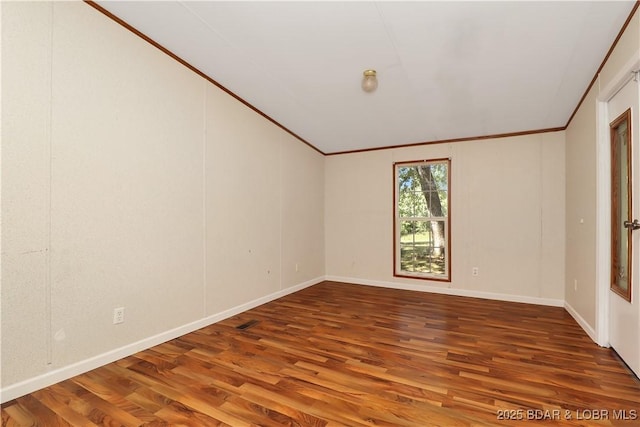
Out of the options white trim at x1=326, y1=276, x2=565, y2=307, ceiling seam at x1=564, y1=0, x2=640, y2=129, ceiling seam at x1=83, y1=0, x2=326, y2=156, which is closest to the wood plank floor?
white trim at x1=326, y1=276, x2=565, y2=307

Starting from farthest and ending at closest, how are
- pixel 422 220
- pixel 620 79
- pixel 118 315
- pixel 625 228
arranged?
1. pixel 422 220
2. pixel 118 315
3. pixel 625 228
4. pixel 620 79

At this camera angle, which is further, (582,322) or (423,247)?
(423,247)

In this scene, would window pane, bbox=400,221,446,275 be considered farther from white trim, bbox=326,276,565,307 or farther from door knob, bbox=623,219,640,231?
door knob, bbox=623,219,640,231

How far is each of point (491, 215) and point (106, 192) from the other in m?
4.55

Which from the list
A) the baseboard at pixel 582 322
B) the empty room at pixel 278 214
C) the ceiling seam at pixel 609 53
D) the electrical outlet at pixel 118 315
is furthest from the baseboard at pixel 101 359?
the ceiling seam at pixel 609 53

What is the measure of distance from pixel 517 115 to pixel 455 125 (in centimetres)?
70

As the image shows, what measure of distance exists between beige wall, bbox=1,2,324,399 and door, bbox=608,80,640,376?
11.7ft

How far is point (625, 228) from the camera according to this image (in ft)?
7.91

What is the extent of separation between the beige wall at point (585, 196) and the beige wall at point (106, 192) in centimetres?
354

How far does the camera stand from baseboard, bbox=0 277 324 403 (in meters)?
2.00

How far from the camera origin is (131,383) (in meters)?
2.17

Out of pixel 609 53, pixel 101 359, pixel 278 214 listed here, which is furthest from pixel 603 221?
pixel 101 359

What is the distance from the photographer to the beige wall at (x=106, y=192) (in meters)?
2.03

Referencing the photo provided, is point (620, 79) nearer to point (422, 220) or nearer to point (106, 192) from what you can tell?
point (422, 220)
